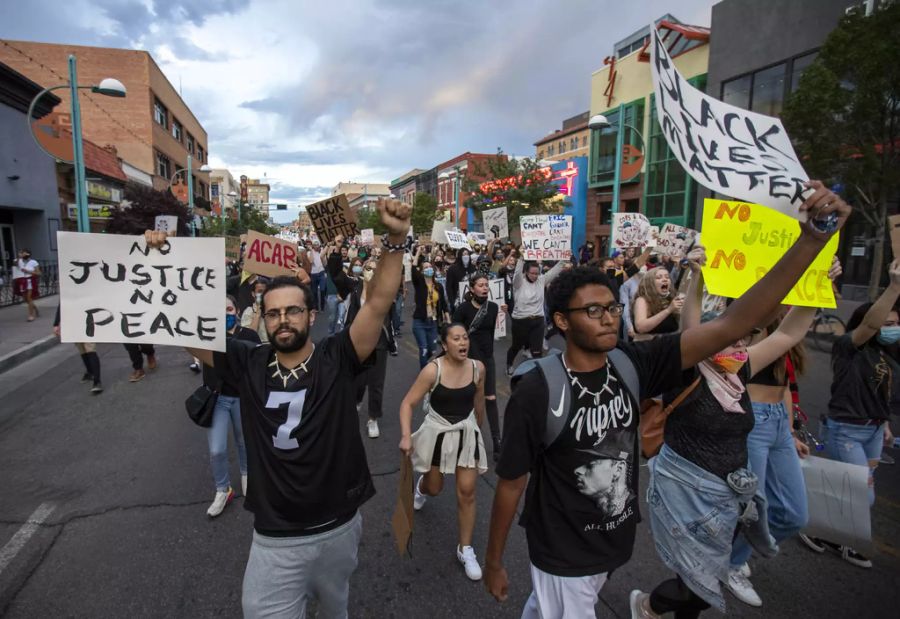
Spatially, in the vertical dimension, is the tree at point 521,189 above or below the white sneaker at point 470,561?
above

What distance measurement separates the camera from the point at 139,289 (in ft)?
8.48

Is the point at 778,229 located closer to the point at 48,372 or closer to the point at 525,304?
the point at 525,304

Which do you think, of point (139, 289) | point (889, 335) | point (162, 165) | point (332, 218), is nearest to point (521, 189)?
point (332, 218)

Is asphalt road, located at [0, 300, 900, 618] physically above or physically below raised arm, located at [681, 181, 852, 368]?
below

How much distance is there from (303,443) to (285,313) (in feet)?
1.77

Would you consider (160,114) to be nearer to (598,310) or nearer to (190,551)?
(190,551)

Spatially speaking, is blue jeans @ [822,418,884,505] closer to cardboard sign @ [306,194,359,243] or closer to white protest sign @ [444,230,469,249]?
cardboard sign @ [306,194,359,243]

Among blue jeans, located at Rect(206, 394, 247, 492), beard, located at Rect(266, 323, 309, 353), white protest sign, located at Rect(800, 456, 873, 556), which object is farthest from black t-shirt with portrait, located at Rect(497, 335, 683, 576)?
blue jeans, located at Rect(206, 394, 247, 492)

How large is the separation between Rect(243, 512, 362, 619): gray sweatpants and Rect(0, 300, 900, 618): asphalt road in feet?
3.09

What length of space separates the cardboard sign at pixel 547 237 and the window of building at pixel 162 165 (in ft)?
110

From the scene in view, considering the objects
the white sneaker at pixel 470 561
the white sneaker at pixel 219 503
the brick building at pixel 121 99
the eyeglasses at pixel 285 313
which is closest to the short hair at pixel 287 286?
the eyeglasses at pixel 285 313

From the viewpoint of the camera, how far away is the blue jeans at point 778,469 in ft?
9.56

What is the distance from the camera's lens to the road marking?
3.45 meters

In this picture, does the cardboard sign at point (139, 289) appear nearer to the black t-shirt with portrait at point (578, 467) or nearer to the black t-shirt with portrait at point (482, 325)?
the black t-shirt with portrait at point (578, 467)
